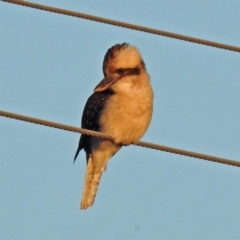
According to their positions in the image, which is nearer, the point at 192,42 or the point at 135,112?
the point at 192,42

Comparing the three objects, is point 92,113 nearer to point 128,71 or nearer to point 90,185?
point 128,71

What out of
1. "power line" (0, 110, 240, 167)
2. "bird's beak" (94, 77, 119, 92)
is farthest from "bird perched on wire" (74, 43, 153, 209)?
"power line" (0, 110, 240, 167)

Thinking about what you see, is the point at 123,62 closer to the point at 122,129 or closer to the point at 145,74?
the point at 145,74

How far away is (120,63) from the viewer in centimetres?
1047

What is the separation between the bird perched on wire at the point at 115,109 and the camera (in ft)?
32.5

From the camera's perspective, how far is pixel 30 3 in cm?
764

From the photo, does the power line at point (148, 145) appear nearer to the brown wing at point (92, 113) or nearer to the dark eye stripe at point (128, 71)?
the brown wing at point (92, 113)

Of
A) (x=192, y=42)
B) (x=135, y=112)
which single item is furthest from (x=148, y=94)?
(x=192, y=42)

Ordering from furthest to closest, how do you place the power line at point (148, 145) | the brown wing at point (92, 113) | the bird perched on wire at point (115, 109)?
the brown wing at point (92, 113) < the bird perched on wire at point (115, 109) < the power line at point (148, 145)

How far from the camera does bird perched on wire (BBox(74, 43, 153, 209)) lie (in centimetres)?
991

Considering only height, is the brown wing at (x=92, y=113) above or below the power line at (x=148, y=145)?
above

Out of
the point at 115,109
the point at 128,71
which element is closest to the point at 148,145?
the point at 115,109

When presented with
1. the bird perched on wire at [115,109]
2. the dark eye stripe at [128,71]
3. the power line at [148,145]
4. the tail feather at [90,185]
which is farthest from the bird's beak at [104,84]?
the power line at [148,145]

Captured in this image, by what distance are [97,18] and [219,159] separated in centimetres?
135
